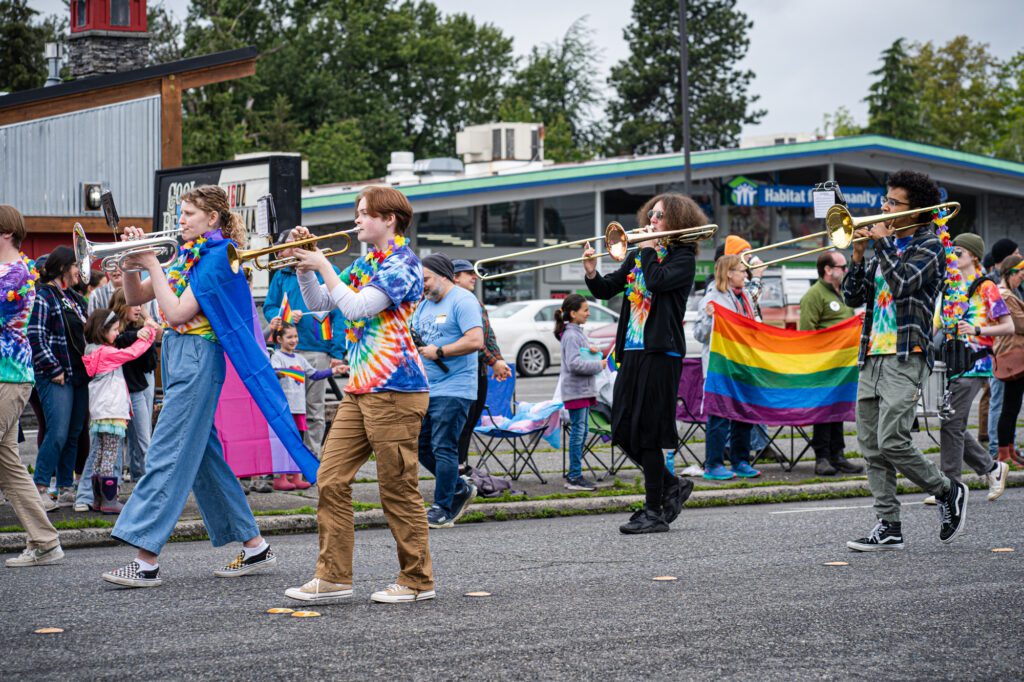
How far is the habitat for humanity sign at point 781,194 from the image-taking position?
3784 cm

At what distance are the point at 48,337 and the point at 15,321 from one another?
65.2 inches

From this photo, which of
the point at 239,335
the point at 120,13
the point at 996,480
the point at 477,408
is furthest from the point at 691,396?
the point at 120,13

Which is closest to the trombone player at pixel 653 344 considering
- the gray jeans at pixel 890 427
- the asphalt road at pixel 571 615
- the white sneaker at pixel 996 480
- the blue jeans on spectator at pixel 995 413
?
the asphalt road at pixel 571 615

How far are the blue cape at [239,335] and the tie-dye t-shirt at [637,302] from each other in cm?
264

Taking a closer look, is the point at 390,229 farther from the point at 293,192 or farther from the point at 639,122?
the point at 639,122

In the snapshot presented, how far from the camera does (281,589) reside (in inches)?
266

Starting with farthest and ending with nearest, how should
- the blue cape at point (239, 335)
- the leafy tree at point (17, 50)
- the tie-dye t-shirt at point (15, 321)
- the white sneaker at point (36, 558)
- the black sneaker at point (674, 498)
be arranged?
1. the leafy tree at point (17, 50)
2. the black sneaker at point (674, 498)
3. the tie-dye t-shirt at point (15, 321)
4. the white sneaker at point (36, 558)
5. the blue cape at point (239, 335)

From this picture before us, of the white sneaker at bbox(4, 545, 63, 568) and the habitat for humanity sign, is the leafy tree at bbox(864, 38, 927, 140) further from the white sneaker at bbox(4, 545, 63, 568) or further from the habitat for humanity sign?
the white sneaker at bbox(4, 545, 63, 568)

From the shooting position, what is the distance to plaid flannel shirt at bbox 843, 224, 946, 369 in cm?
771

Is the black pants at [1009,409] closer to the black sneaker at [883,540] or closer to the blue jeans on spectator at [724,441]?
the blue jeans on spectator at [724,441]

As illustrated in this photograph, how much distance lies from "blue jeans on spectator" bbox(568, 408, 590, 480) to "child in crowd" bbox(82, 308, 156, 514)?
3.52 metres

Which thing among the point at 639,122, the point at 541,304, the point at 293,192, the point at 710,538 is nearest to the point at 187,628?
the point at 710,538

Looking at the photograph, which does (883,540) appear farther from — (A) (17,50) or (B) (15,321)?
(A) (17,50)

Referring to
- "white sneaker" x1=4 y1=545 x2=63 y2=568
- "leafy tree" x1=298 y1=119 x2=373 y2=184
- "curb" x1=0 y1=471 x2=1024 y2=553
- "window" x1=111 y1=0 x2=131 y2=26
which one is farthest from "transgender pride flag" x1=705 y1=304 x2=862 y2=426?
"leafy tree" x1=298 y1=119 x2=373 y2=184
